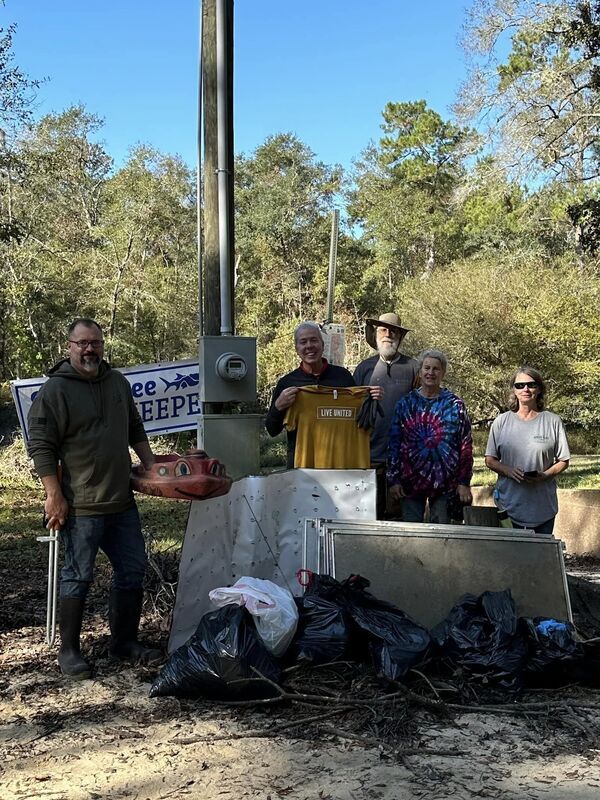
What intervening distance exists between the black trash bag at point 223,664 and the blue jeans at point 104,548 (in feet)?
2.40

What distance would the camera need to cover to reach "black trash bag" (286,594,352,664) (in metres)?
4.04

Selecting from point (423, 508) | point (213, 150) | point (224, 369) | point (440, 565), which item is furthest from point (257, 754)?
point (213, 150)

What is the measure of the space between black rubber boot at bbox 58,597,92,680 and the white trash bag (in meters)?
0.78

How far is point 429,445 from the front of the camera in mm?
5184

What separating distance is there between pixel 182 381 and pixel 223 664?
2.51m

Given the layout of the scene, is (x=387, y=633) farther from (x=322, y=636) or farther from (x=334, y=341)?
(x=334, y=341)

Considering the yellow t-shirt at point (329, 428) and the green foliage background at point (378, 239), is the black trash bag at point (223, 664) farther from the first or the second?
the green foliage background at point (378, 239)

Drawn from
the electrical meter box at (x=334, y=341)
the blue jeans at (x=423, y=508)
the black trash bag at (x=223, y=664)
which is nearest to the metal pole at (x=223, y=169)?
the blue jeans at (x=423, y=508)

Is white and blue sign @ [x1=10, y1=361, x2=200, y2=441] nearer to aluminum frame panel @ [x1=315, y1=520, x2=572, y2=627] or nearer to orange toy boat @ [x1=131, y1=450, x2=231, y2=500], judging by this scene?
orange toy boat @ [x1=131, y1=450, x2=231, y2=500]

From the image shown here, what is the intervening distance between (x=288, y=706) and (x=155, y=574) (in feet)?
7.16

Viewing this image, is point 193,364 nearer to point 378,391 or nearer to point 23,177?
point 378,391

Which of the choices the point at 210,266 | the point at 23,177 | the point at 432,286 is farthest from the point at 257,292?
the point at 210,266

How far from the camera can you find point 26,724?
3.74m

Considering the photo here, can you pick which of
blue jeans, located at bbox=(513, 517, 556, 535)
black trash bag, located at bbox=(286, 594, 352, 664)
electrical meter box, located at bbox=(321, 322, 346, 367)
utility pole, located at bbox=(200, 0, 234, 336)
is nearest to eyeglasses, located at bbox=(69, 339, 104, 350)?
utility pole, located at bbox=(200, 0, 234, 336)
